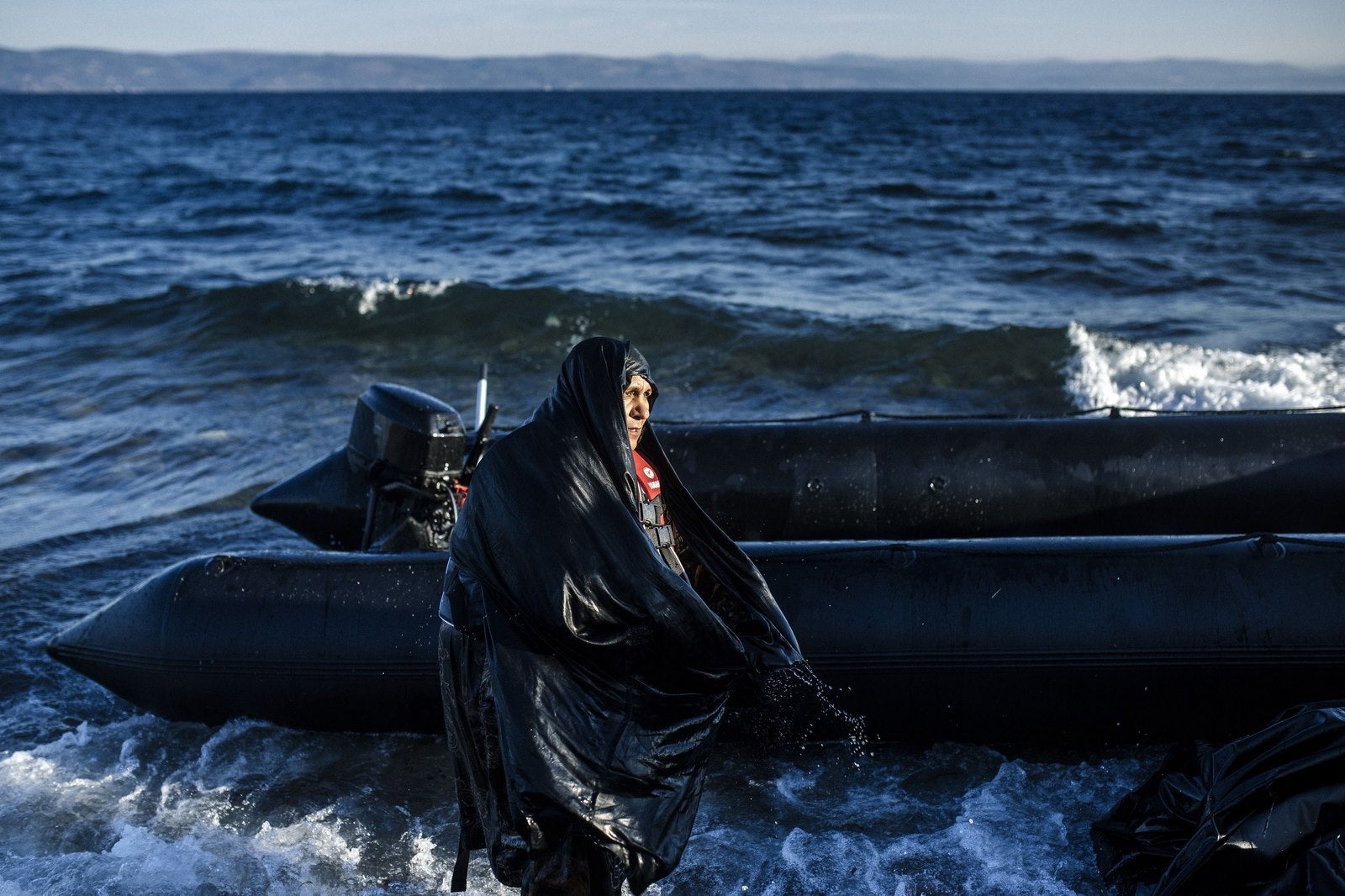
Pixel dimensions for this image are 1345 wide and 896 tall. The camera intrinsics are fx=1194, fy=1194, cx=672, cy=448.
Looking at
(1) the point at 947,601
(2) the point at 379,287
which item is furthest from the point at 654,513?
(2) the point at 379,287

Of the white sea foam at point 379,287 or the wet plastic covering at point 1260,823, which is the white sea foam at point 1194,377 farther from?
the white sea foam at point 379,287

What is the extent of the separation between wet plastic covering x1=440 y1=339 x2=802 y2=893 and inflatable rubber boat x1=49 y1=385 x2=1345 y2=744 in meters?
1.42

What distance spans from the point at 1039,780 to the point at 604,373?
2.53 m

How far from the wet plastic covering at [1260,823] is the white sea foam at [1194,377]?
18.1 feet

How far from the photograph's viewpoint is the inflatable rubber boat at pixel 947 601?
4156 millimetres

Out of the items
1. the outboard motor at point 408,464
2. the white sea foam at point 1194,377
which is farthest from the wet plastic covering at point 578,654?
the white sea foam at point 1194,377

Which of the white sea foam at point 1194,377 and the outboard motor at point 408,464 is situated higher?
the outboard motor at point 408,464

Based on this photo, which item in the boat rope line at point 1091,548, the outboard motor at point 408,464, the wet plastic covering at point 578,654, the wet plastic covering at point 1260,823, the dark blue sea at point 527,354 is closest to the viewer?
the wet plastic covering at point 578,654

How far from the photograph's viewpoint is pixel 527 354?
11312 millimetres

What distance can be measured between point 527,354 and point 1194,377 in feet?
19.2

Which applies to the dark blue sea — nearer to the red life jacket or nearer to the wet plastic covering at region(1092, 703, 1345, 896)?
the wet plastic covering at region(1092, 703, 1345, 896)

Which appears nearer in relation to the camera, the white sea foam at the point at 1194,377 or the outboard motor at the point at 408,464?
the outboard motor at the point at 408,464

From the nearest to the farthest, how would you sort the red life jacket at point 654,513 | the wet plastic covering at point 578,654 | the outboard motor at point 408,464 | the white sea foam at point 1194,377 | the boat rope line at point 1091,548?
1. the wet plastic covering at point 578,654
2. the red life jacket at point 654,513
3. the boat rope line at point 1091,548
4. the outboard motor at point 408,464
5. the white sea foam at point 1194,377

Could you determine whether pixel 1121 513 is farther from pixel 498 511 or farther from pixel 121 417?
pixel 121 417
